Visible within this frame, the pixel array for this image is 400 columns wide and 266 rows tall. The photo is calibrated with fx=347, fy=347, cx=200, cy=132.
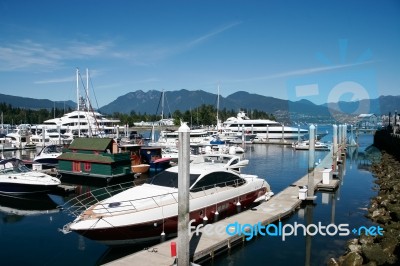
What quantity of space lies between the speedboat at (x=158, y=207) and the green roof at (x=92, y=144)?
16.0 metres

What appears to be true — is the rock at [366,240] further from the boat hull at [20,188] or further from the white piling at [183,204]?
the boat hull at [20,188]

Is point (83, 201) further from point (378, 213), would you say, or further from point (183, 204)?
point (378, 213)

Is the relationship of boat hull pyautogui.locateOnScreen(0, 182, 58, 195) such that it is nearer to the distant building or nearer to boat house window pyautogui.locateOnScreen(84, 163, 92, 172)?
boat house window pyautogui.locateOnScreen(84, 163, 92, 172)

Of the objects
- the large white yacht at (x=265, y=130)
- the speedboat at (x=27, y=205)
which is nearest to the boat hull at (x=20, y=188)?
the speedboat at (x=27, y=205)

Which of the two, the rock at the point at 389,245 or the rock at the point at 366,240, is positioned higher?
the rock at the point at 389,245

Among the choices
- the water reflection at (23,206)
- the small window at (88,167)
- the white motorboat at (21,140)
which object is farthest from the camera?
the white motorboat at (21,140)

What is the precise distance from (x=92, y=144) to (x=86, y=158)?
1.48 metres

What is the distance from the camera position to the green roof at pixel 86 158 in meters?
32.2

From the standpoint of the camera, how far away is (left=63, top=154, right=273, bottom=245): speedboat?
46.8 ft

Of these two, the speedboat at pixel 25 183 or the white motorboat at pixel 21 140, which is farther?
the white motorboat at pixel 21 140

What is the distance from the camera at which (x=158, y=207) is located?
15.4 m

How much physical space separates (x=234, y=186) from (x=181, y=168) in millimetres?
9549

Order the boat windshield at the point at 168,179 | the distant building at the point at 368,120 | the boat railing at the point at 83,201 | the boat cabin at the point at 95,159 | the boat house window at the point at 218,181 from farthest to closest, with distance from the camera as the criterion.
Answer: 1. the distant building at the point at 368,120
2. the boat cabin at the point at 95,159
3. the boat railing at the point at 83,201
4. the boat house window at the point at 218,181
5. the boat windshield at the point at 168,179

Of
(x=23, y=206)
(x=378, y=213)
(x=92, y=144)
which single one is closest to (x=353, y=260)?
(x=378, y=213)
